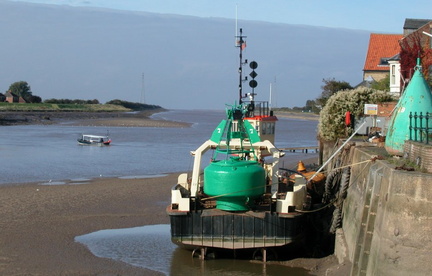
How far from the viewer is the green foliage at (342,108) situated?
31.9 m

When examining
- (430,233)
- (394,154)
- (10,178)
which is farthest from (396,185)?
(10,178)

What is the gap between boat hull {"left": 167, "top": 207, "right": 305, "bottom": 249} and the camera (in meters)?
16.2

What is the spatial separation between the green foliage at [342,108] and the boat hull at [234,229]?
16070mm

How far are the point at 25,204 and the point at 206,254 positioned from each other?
33.4 feet

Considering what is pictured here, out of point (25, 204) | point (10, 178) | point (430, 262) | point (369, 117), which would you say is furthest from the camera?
point (10, 178)

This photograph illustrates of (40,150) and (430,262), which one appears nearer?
(430,262)

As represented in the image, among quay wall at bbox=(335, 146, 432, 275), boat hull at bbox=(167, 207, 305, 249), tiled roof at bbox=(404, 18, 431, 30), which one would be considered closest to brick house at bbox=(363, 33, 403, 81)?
tiled roof at bbox=(404, 18, 431, 30)

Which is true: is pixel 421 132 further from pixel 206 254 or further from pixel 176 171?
pixel 176 171

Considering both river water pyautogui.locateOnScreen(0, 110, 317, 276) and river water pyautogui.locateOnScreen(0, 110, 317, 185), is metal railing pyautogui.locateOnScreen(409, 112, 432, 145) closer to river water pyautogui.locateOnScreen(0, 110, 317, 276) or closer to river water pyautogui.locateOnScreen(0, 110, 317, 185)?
river water pyautogui.locateOnScreen(0, 110, 317, 276)

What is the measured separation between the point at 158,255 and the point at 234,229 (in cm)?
258

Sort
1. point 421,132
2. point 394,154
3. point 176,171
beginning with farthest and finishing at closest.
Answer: point 176,171
point 394,154
point 421,132

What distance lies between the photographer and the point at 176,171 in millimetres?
37938

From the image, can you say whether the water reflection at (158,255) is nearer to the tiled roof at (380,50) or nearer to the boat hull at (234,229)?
the boat hull at (234,229)

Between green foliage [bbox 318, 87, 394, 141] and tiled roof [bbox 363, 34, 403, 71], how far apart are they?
33801 millimetres
